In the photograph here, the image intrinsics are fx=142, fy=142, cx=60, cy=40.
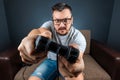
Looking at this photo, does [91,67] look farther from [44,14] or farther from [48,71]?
[44,14]

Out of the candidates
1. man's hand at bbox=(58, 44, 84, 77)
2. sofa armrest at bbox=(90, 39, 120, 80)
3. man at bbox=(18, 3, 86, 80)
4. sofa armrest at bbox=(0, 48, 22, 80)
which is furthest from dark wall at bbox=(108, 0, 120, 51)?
man's hand at bbox=(58, 44, 84, 77)

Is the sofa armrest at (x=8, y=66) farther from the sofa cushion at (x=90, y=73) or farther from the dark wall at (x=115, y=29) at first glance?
the dark wall at (x=115, y=29)

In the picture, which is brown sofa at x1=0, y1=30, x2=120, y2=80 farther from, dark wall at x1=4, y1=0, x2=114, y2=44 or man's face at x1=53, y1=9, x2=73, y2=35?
man's face at x1=53, y1=9, x2=73, y2=35

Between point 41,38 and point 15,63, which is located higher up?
point 41,38

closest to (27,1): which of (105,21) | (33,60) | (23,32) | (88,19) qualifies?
(23,32)

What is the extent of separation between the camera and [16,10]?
6.19 ft

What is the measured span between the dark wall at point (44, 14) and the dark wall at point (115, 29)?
4.4 inches

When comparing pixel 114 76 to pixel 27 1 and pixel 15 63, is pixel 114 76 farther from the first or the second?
pixel 27 1

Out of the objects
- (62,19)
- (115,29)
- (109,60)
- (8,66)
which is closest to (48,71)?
(8,66)

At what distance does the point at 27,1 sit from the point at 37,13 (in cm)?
20

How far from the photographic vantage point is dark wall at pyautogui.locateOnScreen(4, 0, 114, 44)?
1881 mm

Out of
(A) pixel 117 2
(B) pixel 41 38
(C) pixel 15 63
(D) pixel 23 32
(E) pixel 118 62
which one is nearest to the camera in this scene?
(B) pixel 41 38

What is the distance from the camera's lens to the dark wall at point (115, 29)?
1.84 m

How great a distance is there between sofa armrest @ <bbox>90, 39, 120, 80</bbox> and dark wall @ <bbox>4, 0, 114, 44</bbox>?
45 centimetres
